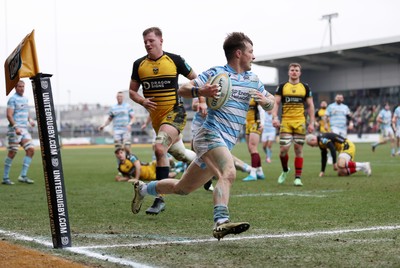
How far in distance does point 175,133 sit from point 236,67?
2.63m

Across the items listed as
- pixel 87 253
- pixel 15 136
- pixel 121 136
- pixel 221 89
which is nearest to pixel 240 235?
pixel 221 89

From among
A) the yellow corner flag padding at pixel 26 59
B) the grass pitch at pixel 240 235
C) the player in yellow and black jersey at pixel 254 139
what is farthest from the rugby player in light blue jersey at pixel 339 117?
the yellow corner flag padding at pixel 26 59

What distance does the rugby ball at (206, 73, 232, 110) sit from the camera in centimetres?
600

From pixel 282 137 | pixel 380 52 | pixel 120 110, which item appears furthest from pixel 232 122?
pixel 380 52

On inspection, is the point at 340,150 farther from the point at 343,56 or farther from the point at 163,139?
the point at 343,56

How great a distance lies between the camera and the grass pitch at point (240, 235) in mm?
5023

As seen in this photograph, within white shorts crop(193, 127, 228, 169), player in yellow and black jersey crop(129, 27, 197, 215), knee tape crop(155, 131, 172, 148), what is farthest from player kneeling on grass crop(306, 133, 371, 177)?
white shorts crop(193, 127, 228, 169)

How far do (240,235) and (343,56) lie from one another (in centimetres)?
4901

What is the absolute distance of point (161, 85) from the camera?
29.1 feet

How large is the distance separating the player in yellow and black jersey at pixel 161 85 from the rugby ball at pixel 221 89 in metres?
2.69

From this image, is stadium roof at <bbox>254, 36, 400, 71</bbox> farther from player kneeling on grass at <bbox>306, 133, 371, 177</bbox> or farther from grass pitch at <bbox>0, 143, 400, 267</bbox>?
grass pitch at <bbox>0, 143, 400, 267</bbox>

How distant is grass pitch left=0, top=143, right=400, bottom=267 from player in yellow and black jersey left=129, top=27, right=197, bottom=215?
99 cm

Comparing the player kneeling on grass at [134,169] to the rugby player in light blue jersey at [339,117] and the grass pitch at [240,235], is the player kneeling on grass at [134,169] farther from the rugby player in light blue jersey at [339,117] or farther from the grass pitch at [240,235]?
the rugby player in light blue jersey at [339,117]

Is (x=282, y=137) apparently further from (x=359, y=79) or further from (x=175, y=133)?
(x=359, y=79)
